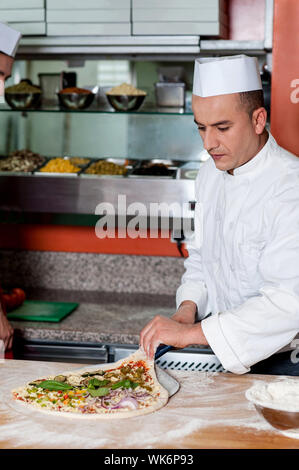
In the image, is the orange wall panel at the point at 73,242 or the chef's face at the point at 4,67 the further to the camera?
the orange wall panel at the point at 73,242

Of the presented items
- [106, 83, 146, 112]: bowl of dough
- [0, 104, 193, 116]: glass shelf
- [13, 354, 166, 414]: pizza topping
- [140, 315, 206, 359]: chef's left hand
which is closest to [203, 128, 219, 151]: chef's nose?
[140, 315, 206, 359]: chef's left hand

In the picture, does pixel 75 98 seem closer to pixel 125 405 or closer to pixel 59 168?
pixel 59 168

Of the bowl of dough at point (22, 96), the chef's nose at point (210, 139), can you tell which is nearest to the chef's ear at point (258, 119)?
the chef's nose at point (210, 139)

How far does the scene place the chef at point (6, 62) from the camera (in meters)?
2.65

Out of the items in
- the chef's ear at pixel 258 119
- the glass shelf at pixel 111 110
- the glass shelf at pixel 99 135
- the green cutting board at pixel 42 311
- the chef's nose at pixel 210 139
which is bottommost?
the green cutting board at pixel 42 311

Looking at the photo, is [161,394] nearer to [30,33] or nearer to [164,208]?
[164,208]

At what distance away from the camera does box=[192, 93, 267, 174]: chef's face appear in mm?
2096

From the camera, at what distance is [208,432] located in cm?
169

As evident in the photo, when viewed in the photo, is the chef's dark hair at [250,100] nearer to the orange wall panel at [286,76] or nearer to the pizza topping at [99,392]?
the orange wall panel at [286,76]

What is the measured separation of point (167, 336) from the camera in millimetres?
2055

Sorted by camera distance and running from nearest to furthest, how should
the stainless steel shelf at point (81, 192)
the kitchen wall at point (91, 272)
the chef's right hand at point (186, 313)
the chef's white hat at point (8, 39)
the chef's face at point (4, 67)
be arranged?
the chef's right hand at point (186, 313) → the chef's face at point (4, 67) → the chef's white hat at point (8, 39) → the stainless steel shelf at point (81, 192) → the kitchen wall at point (91, 272)

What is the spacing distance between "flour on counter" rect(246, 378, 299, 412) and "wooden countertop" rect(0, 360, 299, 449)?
0.27 ft

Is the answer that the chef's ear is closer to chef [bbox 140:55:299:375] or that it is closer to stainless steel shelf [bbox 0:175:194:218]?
chef [bbox 140:55:299:375]

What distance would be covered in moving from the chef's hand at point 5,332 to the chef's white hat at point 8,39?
107 centimetres
